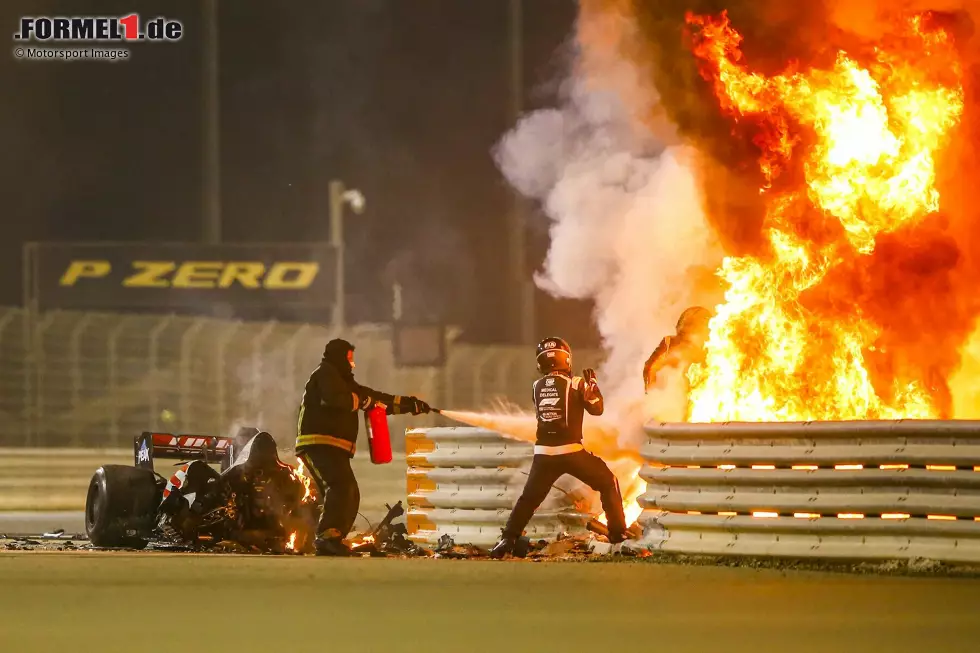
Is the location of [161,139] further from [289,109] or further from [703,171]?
[703,171]

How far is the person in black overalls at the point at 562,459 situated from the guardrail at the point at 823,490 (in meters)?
0.88

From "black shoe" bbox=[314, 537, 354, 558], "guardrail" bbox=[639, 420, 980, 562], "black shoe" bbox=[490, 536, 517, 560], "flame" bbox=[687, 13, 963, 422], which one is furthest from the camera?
"flame" bbox=[687, 13, 963, 422]

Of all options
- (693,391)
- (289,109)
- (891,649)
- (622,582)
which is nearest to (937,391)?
(693,391)

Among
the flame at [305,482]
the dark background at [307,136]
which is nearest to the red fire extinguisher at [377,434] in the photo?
the flame at [305,482]

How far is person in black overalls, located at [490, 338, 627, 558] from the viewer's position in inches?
547

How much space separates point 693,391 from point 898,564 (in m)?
3.71

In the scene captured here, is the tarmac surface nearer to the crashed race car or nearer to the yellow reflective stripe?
the crashed race car

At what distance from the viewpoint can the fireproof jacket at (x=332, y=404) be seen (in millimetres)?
14555

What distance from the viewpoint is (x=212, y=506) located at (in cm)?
1504

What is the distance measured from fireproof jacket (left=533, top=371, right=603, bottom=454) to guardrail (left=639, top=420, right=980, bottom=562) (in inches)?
41.9

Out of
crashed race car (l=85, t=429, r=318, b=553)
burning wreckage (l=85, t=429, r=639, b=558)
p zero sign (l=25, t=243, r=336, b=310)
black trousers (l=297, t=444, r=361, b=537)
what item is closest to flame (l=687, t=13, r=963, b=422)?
burning wreckage (l=85, t=429, r=639, b=558)

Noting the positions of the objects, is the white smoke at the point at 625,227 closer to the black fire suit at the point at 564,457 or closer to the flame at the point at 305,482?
the black fire suit at the point at 564,457

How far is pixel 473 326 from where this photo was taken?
36.0m

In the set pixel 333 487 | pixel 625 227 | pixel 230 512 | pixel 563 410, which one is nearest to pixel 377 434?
pixel 333 487
